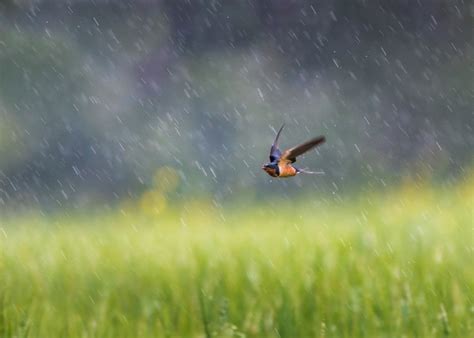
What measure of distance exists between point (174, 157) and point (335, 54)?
1.85 meters

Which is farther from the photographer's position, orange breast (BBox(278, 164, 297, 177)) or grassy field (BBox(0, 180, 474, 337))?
grassy field (BBox(0, 180, 474, 337))

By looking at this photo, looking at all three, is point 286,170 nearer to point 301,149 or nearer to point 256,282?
point 301,149

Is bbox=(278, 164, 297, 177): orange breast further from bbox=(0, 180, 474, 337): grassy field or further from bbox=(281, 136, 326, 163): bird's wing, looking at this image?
bbox=(0, 180, 474, 337): grassy field

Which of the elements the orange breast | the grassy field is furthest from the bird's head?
the grassy field

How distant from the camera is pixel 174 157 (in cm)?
676

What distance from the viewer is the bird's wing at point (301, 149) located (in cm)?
158

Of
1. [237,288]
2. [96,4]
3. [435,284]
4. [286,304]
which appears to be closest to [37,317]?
[237,288]

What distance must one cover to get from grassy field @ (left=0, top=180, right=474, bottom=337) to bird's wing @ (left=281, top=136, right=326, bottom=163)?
105 cm

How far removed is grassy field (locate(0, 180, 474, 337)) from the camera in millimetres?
2840

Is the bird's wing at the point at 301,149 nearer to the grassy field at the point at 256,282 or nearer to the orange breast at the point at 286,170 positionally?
the orange breast at the point at 286,170

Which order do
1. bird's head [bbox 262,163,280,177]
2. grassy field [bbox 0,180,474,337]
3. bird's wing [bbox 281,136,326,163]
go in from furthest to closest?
grassy field [bbox 0,180,474,337] < bird's head [bbox 262,163,280,177] < bird's wing [bbox 281,136,326,163]

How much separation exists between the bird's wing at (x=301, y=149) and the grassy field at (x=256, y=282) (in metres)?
1.05

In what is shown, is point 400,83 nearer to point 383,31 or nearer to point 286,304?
point 383,31

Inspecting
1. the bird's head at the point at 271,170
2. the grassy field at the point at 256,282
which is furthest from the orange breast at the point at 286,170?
the grassy field at the point at 256,282
